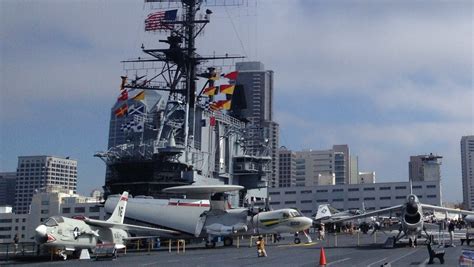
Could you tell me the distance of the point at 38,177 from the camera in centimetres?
18212

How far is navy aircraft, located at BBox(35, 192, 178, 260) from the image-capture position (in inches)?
1271

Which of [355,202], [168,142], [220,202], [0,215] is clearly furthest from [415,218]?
[355,202]

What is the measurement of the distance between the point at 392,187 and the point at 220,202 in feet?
381

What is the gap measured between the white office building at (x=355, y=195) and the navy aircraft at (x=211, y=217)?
109589mm

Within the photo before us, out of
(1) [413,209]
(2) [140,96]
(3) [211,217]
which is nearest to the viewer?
(1) [413,209]

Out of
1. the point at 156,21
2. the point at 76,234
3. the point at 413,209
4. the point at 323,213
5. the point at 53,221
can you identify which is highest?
the point at 156,21

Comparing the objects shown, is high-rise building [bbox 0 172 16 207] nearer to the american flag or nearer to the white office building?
the white office building

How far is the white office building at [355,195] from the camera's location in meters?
149

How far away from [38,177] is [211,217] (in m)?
151

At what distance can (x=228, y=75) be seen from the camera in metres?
64.1

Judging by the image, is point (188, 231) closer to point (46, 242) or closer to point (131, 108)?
point (46, 242)

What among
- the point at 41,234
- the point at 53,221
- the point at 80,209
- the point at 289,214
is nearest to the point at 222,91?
the point at 289,214

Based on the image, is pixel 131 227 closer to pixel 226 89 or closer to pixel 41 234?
pixel 41 234

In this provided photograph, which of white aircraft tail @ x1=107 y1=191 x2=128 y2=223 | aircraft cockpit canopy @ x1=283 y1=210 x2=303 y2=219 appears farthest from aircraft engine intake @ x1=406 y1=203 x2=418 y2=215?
white aircraft tail @ x1=107 y1=191 x2=128 y2=223
